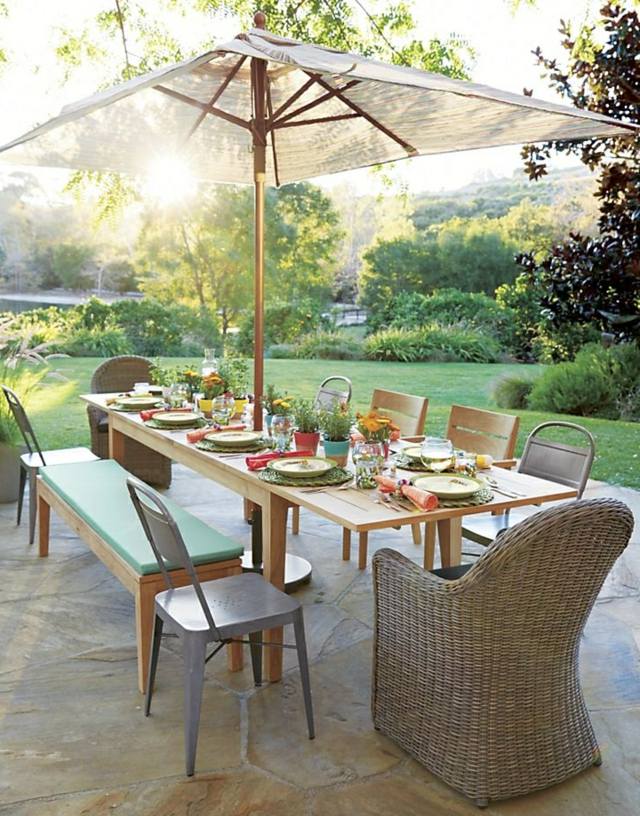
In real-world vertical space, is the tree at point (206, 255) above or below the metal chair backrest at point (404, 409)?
above

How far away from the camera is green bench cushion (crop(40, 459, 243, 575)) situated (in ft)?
9.44

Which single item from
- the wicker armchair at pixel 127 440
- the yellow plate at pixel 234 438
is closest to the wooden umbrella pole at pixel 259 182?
the yellow plate at pixel 234 438

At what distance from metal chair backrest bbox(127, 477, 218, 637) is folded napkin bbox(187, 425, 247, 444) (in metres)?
0.84

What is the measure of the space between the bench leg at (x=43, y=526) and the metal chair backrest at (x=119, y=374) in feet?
4.44

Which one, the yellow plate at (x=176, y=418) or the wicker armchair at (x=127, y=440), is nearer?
the yellow plate at (x=176, y=418)

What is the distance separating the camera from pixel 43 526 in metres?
4.20

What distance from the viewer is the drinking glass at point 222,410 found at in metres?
3.72

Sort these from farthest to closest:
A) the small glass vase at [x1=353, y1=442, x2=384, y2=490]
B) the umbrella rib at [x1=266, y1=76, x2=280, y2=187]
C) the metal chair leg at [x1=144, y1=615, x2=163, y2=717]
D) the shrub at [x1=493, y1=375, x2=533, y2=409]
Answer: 1. the shrub at [x1=493, y1=375, x2=533, y2=409]
2. the umbrella rib at [x1=266, y1=76, x2=280, y2=187]
3. the small glass vase at [x1=353, y1=442, x2=384, y2=490]
4. the metal chair leg at [x1=144, y1=615, x2=163, y2=717]

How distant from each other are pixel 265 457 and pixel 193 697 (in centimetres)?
97

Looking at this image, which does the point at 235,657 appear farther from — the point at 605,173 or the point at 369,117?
the point at 605,173

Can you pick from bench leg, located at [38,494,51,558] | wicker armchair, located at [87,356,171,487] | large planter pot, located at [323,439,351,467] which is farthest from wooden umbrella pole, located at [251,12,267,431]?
wicker armchair, located at [87,356,171,487]

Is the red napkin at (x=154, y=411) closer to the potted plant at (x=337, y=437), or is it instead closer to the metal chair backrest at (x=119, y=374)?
the potted plant at (x=337, y=437)

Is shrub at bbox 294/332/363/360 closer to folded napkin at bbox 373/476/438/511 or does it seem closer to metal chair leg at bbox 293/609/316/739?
folded napkin at bbox 373/476/438/511

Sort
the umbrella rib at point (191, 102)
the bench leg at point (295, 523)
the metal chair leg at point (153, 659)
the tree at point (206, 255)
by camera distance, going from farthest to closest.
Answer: the tree at point (206, 255), the bench leg at point (295, 523), the umbrella rib at point (191, 102), the metal chair leg at point (153, 659)
